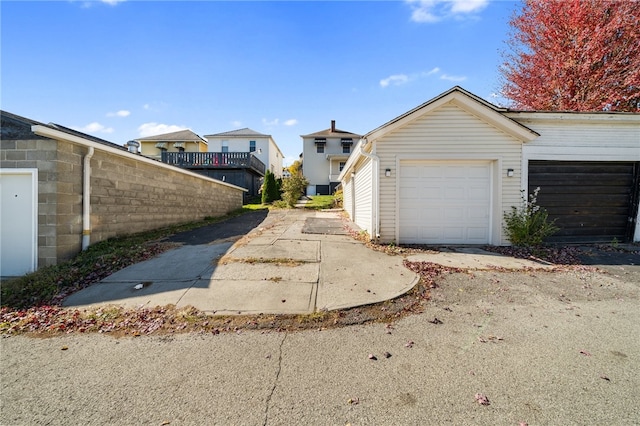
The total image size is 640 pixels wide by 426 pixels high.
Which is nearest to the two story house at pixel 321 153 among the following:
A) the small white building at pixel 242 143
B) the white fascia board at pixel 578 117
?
the small white building at pixel 242 143

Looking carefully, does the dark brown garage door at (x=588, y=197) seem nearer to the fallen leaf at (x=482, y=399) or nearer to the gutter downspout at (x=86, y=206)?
the fallen leaf at (x=482, y=399)

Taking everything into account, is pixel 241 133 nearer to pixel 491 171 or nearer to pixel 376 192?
pixel 376 192

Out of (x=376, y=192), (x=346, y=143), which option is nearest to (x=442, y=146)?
(x=376, y=192)

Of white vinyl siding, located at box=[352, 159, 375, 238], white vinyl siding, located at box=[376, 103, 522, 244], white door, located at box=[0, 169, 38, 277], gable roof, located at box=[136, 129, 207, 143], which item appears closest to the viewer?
white door, located at box=[0, 169, 38, 277]

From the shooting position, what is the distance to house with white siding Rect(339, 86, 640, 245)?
24.4ft

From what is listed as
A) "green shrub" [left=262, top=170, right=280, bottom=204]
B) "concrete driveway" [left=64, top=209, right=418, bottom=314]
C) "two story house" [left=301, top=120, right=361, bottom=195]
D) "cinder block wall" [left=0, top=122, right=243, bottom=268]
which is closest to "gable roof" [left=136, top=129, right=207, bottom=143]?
"two story house" [left=301, top=120, right=361, bottom=195]

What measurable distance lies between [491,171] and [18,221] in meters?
11.6

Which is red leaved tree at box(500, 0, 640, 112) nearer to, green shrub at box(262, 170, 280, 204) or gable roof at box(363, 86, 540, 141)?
gable roof at box(363, 86, 540, 141)

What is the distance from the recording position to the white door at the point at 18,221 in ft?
17.2

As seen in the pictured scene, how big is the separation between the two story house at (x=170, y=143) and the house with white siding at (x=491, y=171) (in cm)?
2749

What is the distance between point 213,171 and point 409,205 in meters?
17.0

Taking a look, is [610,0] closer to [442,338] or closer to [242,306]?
[442,338]

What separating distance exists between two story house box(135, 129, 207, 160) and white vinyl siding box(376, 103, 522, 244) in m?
27.6

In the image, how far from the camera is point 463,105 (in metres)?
Result: 7.36
